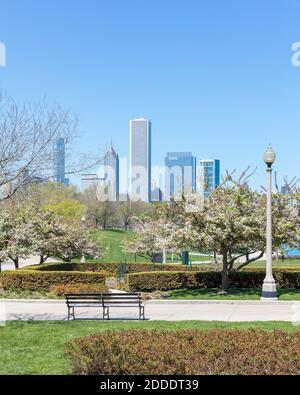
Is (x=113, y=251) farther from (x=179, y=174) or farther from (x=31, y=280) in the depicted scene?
(x=31, y=280)

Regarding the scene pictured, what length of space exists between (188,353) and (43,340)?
4530mm

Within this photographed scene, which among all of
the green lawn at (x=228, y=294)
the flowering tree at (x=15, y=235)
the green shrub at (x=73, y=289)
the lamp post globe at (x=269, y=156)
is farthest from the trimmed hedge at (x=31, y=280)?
the lamp post globe at (x=269, y=156)

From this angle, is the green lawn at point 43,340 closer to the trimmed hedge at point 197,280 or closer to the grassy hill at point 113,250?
the trimmed hedge at point 197,280

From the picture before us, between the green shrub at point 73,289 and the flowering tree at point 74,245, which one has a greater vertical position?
the flowering tree at point 74,245

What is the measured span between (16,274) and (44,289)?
4.36 feet

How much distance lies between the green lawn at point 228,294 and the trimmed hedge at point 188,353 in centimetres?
1278

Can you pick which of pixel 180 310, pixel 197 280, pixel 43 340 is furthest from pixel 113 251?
pixel 43 340

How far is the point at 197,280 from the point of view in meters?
23.8

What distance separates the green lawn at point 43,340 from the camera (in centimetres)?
816

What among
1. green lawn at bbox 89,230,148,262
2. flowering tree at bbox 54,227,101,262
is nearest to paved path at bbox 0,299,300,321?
flowering tree at bbox 54,227,101,262

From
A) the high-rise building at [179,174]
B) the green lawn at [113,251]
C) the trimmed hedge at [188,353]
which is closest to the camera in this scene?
the trimmed hedge at [188,353]
